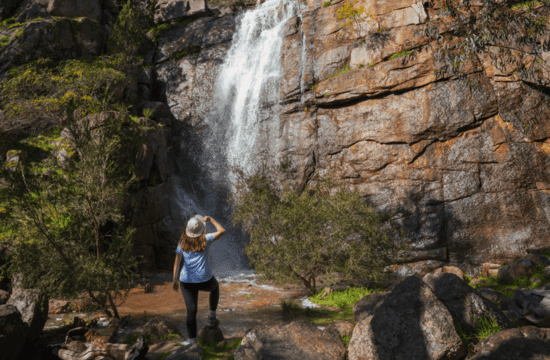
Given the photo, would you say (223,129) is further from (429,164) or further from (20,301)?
(20,301)

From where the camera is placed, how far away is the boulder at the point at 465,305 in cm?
431

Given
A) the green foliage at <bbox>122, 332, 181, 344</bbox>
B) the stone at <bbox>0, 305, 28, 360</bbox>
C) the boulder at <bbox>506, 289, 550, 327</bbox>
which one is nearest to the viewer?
the boulder at <bbox>506, 289, 550, 327</bbox>

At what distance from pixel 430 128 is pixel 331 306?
353 inches

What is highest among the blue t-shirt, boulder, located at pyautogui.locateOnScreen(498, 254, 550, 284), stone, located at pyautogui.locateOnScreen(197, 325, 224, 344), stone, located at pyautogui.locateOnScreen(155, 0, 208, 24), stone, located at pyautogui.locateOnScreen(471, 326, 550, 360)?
stone, located at pyautogui.locateOnScreen(155, 0, 208, 24)

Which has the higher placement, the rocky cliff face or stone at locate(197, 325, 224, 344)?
the rocky cliff face

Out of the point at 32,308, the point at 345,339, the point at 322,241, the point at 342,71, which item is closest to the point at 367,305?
the point at 345,339

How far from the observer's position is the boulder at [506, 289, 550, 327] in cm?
447

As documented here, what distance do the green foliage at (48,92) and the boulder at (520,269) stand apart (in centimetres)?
1427

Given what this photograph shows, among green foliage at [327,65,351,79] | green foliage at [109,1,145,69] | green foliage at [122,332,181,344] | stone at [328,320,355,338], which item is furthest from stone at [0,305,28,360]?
green foliage at [109,1,145,69]

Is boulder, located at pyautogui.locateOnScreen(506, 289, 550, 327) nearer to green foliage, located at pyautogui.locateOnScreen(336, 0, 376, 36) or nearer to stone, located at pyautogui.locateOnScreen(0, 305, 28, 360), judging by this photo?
stone, located at pyautogui.locateOnScreen(0, 305, 28, 360)

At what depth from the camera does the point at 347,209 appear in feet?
31.5

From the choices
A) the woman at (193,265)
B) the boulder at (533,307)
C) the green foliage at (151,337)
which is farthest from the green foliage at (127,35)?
the boulder at (533,307)

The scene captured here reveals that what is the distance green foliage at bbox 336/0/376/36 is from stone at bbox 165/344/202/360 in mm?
15789

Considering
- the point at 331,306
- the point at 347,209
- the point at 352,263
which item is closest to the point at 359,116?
the point at 347,209
